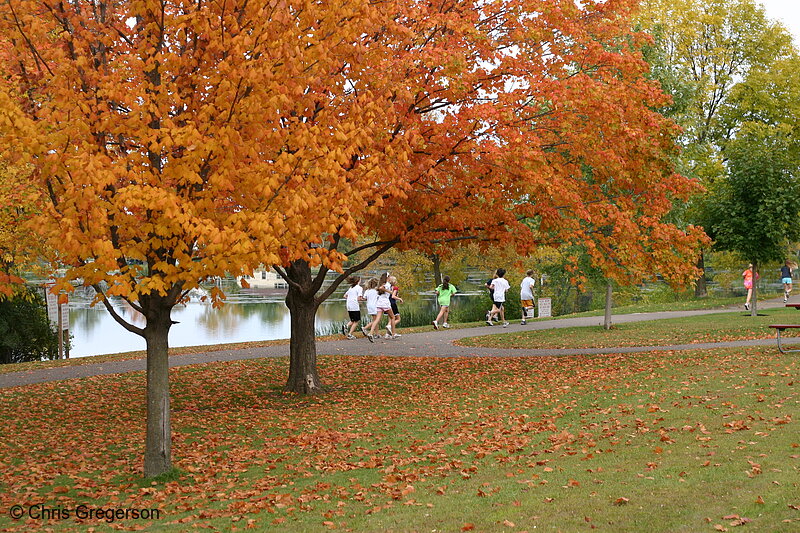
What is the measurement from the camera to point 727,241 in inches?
989

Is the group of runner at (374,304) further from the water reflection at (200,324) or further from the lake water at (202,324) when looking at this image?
the water reflection at (200,324)

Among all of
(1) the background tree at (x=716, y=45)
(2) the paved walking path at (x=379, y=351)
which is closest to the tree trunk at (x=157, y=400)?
(2) the paved walking path at (x=379, y=351)

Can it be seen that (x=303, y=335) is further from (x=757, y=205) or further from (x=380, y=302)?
(x=757, y=205)

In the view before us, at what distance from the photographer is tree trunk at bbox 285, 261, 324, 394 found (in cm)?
1391

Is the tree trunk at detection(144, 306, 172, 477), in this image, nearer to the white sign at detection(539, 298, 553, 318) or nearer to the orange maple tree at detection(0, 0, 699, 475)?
the orange maple tree at detection(0, 0, 699, 475)

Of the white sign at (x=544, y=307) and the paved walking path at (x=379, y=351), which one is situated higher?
the white sign at (x=544, y=307)

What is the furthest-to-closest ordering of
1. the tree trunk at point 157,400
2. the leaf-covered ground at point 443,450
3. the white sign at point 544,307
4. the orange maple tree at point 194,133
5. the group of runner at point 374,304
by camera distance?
1. the white sign at point 544,307
2. the group of runner at point 374,304
3. the tree trunk at point 157,400
4. the orange maple tree at point 194,133
5. the leaf-covered ground at point 443,450

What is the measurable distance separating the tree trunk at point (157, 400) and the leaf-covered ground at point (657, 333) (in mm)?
13110

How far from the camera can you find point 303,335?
46.1 ft

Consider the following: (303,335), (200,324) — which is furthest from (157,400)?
(200,324)

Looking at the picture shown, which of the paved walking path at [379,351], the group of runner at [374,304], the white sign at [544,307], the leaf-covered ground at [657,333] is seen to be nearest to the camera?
the paved walking path at [379,351]

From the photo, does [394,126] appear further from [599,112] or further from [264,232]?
[264,232]

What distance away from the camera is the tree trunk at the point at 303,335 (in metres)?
13.9

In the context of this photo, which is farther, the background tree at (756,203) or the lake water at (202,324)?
the lake water at (202,324)
